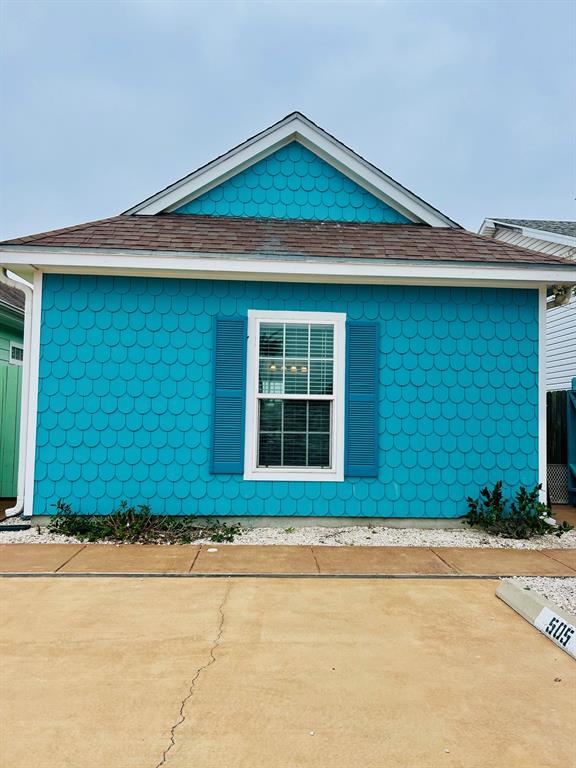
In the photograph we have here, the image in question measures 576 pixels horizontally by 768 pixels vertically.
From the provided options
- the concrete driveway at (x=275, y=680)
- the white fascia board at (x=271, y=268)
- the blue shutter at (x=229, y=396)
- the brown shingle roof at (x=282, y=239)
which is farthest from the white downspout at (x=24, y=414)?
the blue shutter at (x=229, y=396)

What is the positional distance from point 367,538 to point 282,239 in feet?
11.1

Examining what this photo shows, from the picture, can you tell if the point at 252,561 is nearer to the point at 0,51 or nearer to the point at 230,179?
the point at 230,179

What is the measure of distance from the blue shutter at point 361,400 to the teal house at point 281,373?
2 cm

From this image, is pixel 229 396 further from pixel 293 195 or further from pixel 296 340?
pixel 293 195

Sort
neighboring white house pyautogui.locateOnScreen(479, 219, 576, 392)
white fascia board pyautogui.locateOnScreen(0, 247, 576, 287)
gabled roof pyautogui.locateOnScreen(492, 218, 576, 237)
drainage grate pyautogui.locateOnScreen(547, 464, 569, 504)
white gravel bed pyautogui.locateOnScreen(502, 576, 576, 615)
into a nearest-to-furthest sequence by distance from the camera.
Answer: white gravel bed pyautogui.locateOnScreen(502, 576, 576, 615)
white fascia board pyautogui.locateOnScreen(0, 247, 576, 287)
drainage grate pyautogui.locateOnScreen(547, 464, 569, 504)
neighboring white house pyautogui.locateOnScreen(479, 219, 576, 392)
gabled roof pyautogui.locateOnScreen(492, 218, 576, 237)

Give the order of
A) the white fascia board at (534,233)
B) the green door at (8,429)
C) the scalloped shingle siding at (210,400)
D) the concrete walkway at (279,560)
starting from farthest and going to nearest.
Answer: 1. the white fascia board at (534,233)
2. the green door at (8,429)
3. the scalloped shingle siding at (210,400)
4. the concrete walkway at (279,560)

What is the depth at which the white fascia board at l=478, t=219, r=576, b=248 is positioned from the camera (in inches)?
417

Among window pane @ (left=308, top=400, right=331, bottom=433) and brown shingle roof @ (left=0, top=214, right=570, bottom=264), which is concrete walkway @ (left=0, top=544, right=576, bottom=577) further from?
brown shingle roof @ (left=0, top=214, right=570, bottom=264)

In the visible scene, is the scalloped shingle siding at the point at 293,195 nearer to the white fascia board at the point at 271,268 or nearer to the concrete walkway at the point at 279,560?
the white fascia board at the point at 271,268

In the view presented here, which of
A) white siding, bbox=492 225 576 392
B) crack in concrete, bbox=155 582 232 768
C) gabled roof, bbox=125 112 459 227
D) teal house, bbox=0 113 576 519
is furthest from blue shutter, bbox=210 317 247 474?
white siding, bbox=492 225 576 392

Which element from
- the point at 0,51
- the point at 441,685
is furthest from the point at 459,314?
the point at 0,51

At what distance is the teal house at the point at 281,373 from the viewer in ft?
19.1

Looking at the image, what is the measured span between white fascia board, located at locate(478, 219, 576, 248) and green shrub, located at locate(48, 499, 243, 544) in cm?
874

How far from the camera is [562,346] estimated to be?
11453 millimetres
